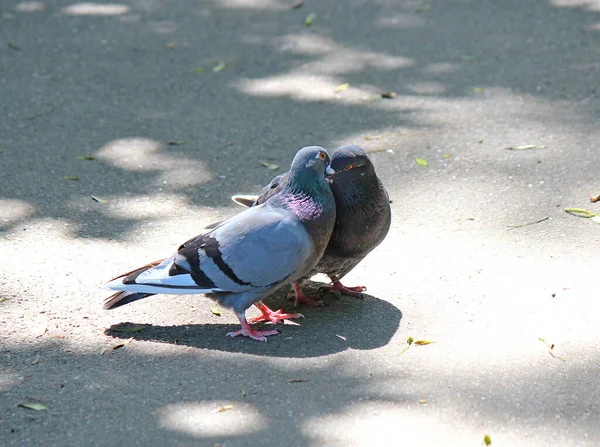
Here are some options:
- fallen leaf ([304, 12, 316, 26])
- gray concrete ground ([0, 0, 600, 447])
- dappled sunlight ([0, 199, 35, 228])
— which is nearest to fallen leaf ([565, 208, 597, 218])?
gray concrete ground ([0, 0, 600, 447])

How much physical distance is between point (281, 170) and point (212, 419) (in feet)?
8.45

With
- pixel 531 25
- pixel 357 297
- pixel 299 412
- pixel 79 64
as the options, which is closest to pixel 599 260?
pixel 357 297

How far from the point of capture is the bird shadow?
3.69 metres

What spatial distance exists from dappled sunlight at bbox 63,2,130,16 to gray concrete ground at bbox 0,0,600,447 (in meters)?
0.06

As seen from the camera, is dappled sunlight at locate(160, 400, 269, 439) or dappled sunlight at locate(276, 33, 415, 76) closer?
dappled sunlight at locate(160, 400, 269, 439)

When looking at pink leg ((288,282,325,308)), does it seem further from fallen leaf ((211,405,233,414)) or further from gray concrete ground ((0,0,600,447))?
fallen leaf ((211,405,233,414))

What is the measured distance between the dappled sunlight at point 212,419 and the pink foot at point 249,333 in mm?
530

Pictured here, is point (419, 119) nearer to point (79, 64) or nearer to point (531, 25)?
point (531, 25)

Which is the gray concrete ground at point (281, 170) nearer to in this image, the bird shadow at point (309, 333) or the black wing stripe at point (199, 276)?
the bird shadow at point (309, 333)

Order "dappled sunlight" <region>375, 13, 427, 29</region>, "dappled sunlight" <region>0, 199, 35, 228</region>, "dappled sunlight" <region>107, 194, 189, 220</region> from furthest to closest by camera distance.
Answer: "dappled sunlight" <region>375, 13, 427, 29</region> < "dappled sunlight" <region>107, 194, 189, 220</region> < "dappled sunlight" <region>0, 199, 35, 228</region>

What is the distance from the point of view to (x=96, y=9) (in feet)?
26.3

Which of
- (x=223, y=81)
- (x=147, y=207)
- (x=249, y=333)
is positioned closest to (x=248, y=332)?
(x=249, y=333)

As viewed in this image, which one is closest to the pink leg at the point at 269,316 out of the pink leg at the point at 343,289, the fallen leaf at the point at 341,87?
the pink leg at the point at 343,289

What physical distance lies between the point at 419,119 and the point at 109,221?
2.44 meters
